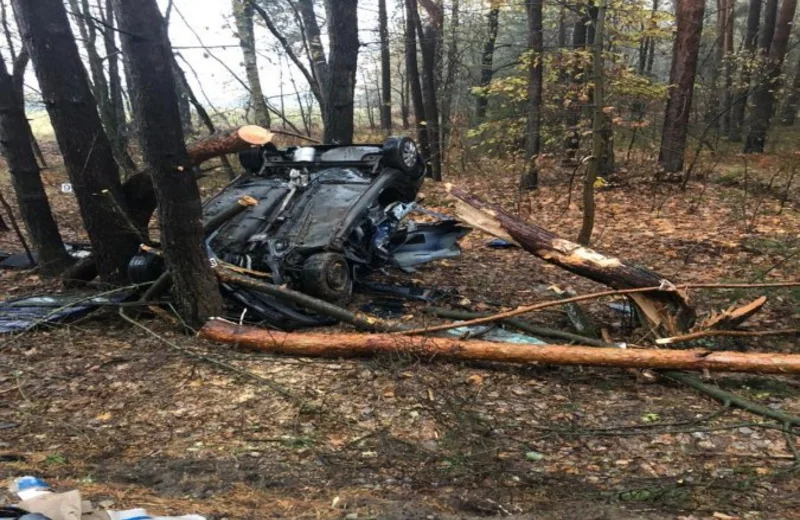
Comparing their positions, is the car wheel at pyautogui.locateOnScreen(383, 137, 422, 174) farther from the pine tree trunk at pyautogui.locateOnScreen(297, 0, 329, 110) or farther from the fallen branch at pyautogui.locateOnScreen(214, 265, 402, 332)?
the pine tree trunk at pyautogui.locateOnScreen(297, 0, 329, 110)

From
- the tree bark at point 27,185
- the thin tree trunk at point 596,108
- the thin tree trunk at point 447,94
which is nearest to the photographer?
the thin tree trunk at point 596,108

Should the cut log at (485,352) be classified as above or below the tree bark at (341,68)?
below

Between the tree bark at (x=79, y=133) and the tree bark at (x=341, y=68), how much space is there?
366 centimetres

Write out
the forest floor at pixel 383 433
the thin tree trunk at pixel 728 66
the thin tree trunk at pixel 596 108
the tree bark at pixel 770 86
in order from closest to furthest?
the forest floor at pixel 383 433 < the thin tree trunk at pixel 596 108 < the tree bark at pixel 770 86 < the thin tree trunk at pixel 728 66

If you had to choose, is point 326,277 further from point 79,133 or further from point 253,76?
point 253,76

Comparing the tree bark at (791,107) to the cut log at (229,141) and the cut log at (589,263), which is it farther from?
the cut log at (229,141)

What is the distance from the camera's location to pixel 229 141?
5.46 m

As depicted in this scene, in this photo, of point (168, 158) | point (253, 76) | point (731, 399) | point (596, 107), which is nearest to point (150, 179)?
point (168, 158)

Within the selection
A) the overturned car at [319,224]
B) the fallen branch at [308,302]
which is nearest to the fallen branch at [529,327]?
the fallen branch at [308,302]

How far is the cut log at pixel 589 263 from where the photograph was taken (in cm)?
448

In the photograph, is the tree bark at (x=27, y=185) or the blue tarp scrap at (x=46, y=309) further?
the tree bark at (x=27, y=185)

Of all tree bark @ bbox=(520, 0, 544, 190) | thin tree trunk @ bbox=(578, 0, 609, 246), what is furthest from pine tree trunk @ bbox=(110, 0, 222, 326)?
tree bark @ bbox=(520, 0, 544, 190)

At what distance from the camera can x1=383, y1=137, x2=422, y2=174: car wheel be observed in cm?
636

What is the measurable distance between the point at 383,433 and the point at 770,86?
16.2m
